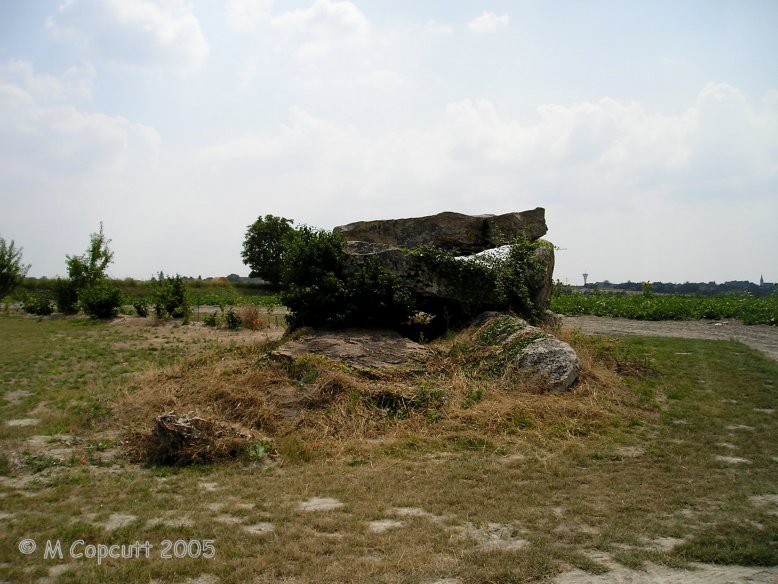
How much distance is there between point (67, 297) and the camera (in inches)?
1052

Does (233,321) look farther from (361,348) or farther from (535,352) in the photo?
(535,352)

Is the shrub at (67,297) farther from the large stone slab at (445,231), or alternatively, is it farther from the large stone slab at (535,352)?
the large stone slab at (535,352)

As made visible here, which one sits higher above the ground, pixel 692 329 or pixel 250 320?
pixel 250 320

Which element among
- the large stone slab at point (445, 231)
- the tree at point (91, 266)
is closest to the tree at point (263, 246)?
the tree at point (91, 266)

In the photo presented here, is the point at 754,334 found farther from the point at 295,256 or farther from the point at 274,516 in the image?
the point at 274,516

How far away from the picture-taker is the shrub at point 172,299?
71.4 feet

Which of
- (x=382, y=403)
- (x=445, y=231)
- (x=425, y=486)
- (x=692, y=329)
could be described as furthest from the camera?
(x=692, y=329)

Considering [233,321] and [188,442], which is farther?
[233,321]

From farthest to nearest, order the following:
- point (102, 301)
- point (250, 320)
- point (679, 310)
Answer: point (102, 301) < point (679, 310) < point (250, 320)

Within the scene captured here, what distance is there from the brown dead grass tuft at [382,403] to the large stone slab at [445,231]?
2.90 m

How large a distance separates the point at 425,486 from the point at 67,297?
26.4 metres

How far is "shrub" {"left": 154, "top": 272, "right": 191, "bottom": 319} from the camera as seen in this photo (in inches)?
856

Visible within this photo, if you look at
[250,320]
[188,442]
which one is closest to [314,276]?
[188,442]

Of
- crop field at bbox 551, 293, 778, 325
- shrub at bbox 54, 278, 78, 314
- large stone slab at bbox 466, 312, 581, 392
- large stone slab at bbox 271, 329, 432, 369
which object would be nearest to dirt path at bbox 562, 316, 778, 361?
crop field at bbox 551, 293, 778, 325
